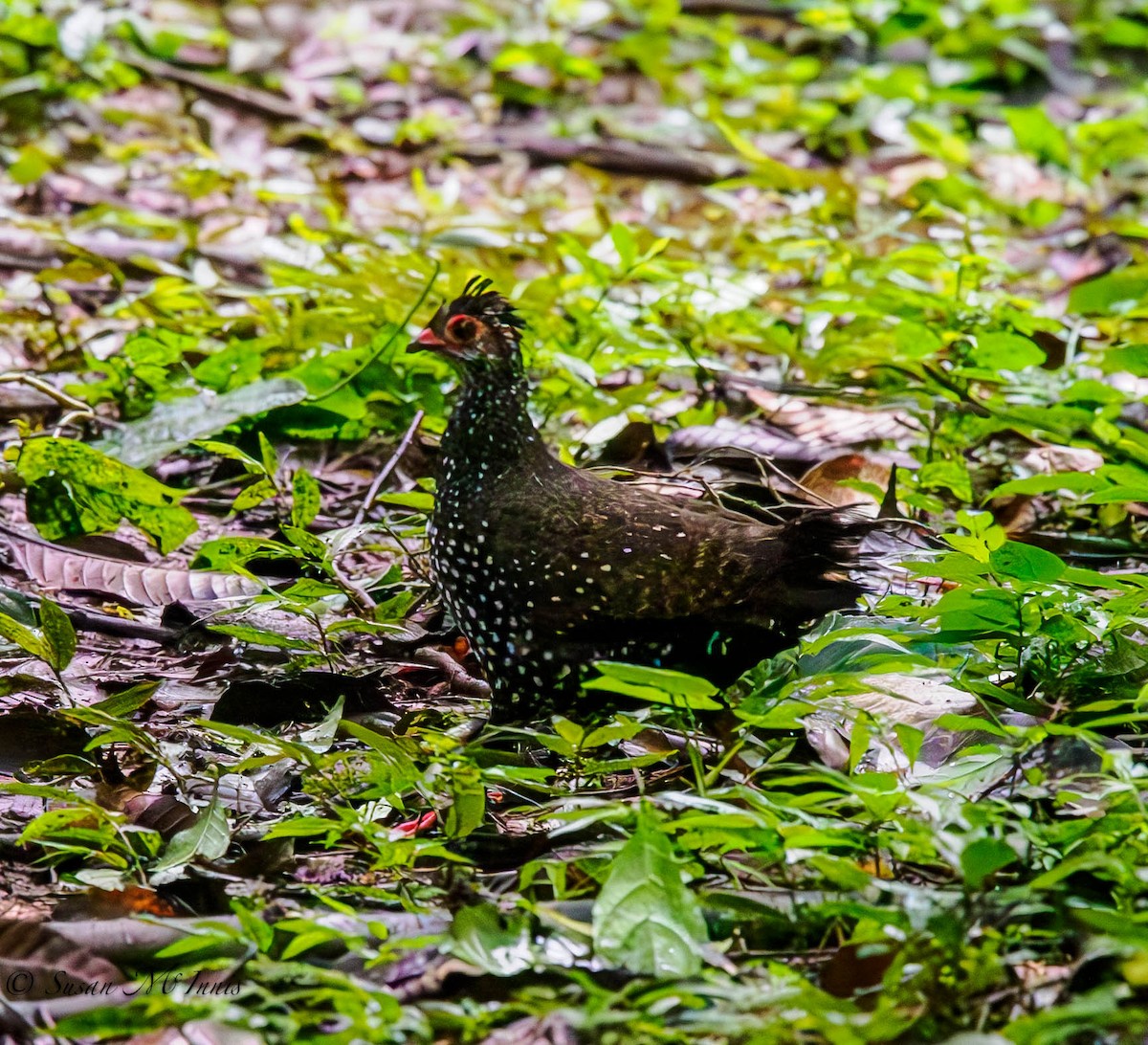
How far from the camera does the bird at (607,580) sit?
139 inches

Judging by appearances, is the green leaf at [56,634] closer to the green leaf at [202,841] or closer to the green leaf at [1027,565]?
the green leaf at [202,841]

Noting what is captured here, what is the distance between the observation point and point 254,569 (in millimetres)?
4641

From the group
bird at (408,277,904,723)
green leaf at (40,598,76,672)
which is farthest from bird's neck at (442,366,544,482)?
green leaf at (40,598,76,672)

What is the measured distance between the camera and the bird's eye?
3990mm

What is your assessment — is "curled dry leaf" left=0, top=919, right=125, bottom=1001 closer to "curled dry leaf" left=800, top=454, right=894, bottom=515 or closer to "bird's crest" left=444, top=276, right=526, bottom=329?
"bird's crest" left=444, top=276, right=526, bottom=329

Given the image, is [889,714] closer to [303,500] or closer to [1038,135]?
Result: [303,500]

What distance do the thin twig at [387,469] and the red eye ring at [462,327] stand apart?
0.72 metres

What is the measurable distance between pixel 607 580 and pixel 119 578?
171 cm

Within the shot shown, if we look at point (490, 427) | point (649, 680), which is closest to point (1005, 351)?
point (490, 427)

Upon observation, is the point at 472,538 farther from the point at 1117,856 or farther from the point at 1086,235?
the point at 1086,235

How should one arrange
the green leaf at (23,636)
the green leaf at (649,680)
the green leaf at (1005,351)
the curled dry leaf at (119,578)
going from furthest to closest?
the green leaf at (1005,351) < the curled dry leaf at (119,578) < the green leaf at (23,636) < the green leaf at (649,680)

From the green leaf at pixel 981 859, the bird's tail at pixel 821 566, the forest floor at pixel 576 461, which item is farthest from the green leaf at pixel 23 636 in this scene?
the green leaf at pixel 981 859

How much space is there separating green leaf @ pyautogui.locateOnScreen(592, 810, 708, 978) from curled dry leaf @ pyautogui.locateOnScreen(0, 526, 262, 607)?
203cm

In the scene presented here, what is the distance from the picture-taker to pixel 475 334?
400 centimetres
